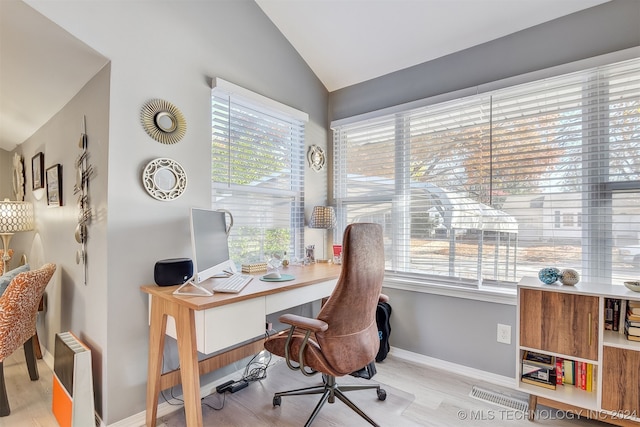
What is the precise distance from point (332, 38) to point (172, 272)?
222cm

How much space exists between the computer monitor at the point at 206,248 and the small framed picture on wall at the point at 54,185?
54.2 inches

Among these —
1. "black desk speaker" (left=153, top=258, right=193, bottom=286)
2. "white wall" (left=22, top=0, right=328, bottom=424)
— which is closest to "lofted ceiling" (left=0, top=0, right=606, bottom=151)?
"white wall" (left=22, top=0, right=328, bottom=424)

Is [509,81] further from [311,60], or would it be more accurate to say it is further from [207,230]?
[207,230]

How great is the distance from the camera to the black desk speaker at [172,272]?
66.7 inches

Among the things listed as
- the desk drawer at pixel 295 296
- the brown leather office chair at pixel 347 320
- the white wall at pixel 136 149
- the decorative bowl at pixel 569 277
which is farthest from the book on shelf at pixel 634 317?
the white wall at pixel 136 149

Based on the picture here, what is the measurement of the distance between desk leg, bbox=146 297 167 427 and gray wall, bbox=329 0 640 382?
177 centimetres

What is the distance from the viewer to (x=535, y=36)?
2.06 m

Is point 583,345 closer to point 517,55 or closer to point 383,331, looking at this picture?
point 383,331

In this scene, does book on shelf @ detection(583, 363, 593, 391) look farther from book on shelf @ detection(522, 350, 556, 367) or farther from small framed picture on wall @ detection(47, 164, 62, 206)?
small framed picture on wall @ detection(47, 164, 62, 206)

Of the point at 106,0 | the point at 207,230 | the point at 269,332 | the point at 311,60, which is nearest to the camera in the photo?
the point at 106,0

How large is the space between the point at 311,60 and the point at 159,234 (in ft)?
6.85

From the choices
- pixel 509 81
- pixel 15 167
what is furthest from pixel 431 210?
pixel 15 167

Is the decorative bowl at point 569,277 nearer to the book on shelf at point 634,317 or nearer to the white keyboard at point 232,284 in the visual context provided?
the book on shelf at point 634,317

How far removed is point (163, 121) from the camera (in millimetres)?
1831
